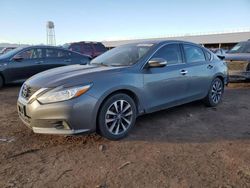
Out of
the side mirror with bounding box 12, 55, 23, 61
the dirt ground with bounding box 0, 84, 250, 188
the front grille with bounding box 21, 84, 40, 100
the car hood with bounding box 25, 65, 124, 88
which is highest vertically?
the side mirror with bounding box 12, 55, 23, 61

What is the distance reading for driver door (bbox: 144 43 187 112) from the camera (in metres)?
4.50

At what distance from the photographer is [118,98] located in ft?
13.3

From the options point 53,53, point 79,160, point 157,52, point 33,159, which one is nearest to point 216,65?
point 157,52

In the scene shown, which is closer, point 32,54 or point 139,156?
point 139,156

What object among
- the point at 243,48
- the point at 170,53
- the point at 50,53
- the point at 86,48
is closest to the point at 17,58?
the point at 50,53

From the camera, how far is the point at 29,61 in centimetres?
879

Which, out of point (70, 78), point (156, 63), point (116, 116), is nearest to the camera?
point (70, 78)

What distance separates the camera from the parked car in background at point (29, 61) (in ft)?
27.7

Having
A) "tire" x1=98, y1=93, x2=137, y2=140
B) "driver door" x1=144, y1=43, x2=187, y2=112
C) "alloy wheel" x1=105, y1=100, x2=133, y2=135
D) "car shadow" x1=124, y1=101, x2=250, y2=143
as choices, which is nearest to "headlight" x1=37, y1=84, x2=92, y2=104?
"tire" x1=98, y1=93, x2=137, y2=140

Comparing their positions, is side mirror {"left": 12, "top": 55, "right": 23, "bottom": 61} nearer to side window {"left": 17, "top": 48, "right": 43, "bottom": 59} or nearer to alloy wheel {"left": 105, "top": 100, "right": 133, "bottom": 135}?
side window {"left": 17, "top": 48, "right": 43, "bottom": 59}

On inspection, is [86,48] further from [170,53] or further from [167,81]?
[167,81]

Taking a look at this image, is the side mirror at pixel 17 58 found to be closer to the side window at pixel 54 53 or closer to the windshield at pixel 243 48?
the side window at pixel 54 53

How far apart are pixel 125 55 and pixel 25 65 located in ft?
16.6

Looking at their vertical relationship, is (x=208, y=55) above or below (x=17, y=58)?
below
